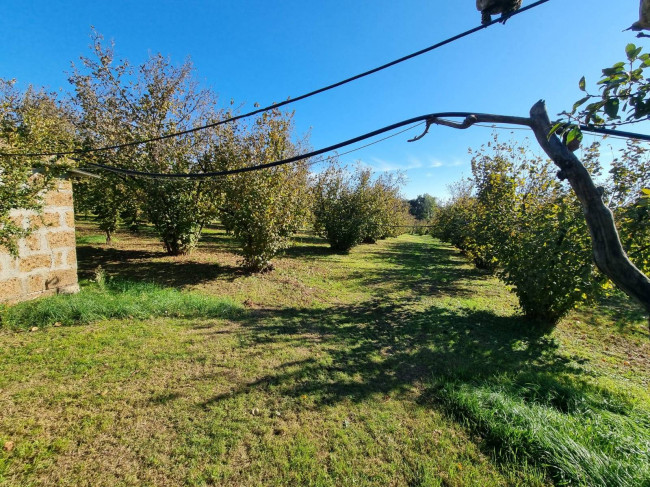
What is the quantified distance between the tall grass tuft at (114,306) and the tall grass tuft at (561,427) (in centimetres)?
447

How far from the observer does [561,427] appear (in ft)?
8.22

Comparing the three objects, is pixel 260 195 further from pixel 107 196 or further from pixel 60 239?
pixel 107 196

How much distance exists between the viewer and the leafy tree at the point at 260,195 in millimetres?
7719

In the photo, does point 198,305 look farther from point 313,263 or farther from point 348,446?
point 313,263

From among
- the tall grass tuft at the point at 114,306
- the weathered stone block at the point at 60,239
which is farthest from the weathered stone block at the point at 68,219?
the tall grass tuft at the point at 114,306

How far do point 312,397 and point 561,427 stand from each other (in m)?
2.45

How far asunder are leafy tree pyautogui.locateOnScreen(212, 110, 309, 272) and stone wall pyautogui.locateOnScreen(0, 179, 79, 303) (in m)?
3.61

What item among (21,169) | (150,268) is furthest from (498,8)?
(150,268)

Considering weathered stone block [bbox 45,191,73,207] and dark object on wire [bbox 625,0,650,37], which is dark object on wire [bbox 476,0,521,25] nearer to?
dark object on wire [bbox 625,0,650,37]

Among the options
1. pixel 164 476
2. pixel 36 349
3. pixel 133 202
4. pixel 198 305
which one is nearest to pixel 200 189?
pixel 133 202

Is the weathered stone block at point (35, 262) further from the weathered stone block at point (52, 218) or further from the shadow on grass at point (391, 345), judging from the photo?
the shadow on grass at point (391, 345)

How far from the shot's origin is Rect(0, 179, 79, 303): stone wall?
473 cm

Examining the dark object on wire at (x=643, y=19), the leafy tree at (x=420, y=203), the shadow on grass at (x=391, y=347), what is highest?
the leafy tree at (x=420, y=203)

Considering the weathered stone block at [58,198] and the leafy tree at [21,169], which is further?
the weathered stone block at [58,198]
